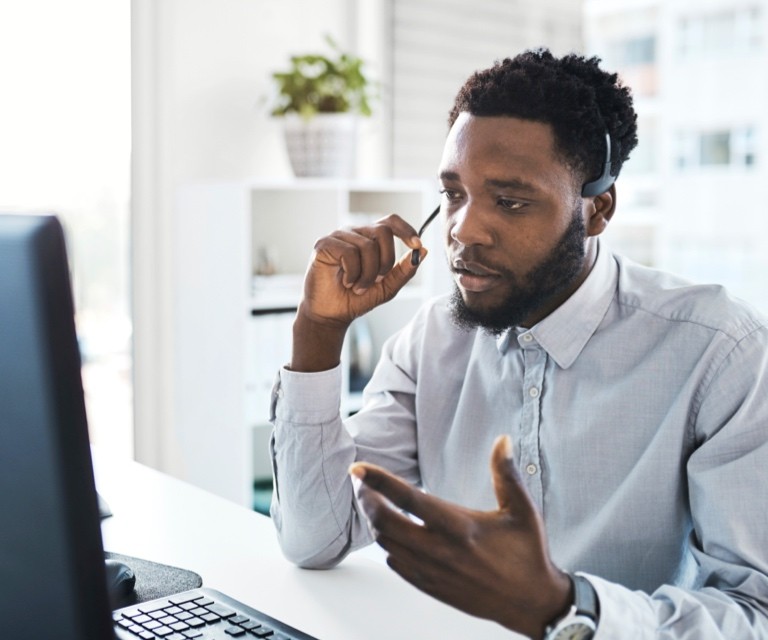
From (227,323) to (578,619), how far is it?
82.5 inches

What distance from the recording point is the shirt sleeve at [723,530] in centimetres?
93

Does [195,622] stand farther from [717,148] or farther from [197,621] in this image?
[717,148]

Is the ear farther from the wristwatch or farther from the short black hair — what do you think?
the wristwatch

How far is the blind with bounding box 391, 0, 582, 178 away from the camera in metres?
3.46

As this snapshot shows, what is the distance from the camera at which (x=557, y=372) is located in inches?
51.8

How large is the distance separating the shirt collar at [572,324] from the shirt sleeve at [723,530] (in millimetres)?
184

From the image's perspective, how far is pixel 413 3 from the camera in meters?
3.44

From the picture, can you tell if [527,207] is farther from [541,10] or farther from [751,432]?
[541,10]

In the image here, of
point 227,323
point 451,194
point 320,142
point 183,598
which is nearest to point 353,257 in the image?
point 451,194

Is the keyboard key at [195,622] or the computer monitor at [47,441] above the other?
the computer monitor at [47,441]

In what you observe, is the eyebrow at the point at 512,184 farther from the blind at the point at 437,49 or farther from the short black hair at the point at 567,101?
the blind at the point at 437,49

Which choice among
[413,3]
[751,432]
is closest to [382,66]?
[413,3]

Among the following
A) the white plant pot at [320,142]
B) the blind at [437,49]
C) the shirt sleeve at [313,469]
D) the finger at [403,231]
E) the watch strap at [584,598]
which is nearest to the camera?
the watch strap at [584,598]

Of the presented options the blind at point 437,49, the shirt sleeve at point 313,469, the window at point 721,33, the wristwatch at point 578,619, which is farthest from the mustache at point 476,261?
the blind at point 437,49
